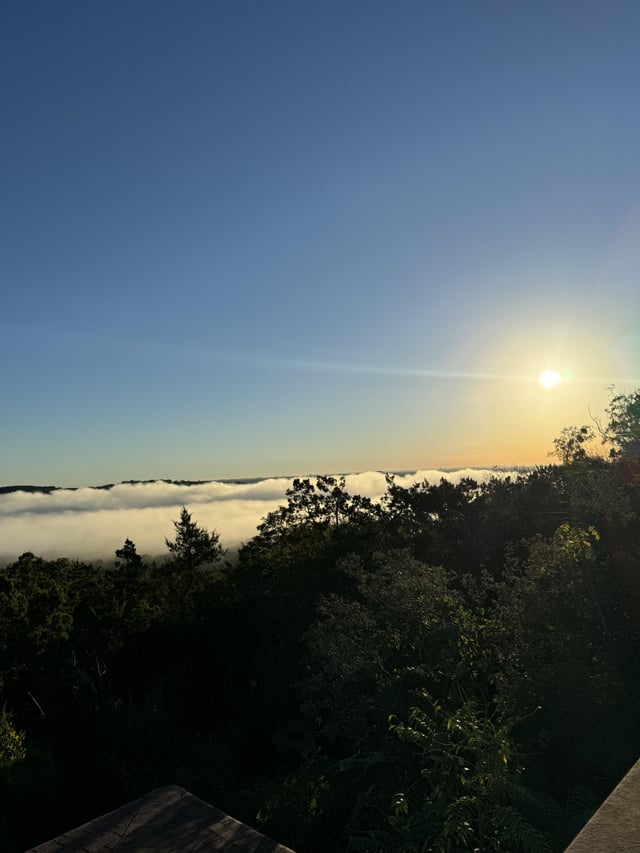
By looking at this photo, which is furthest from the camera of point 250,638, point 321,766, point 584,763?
point 250,638

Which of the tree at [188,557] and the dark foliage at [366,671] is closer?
the dark foliage at [366,671]

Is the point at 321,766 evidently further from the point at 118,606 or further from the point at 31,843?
the point at 118,606

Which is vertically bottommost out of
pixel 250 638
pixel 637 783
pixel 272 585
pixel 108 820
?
pixel 250 638

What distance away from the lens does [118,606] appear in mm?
46312

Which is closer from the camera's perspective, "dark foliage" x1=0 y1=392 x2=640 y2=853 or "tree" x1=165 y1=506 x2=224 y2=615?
"dark foliage" x1=0 y1=392 x2=640 y2=853

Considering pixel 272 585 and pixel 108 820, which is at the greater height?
pixel 108 820

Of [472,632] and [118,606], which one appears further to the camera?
[118,606]

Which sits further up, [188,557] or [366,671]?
[366,671]

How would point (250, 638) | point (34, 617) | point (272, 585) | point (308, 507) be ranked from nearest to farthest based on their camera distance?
point (272, 585) → point (250, 638) → point (34, 617) → point (308, 507)

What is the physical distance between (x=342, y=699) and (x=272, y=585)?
20.0 metres

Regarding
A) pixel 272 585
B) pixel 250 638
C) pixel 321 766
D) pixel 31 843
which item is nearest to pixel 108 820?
pixel 321 766

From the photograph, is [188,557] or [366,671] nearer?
Answer: [366,671]

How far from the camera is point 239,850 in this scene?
7.08m

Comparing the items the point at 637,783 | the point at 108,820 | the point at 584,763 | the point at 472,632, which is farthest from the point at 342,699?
the point at 637,783
